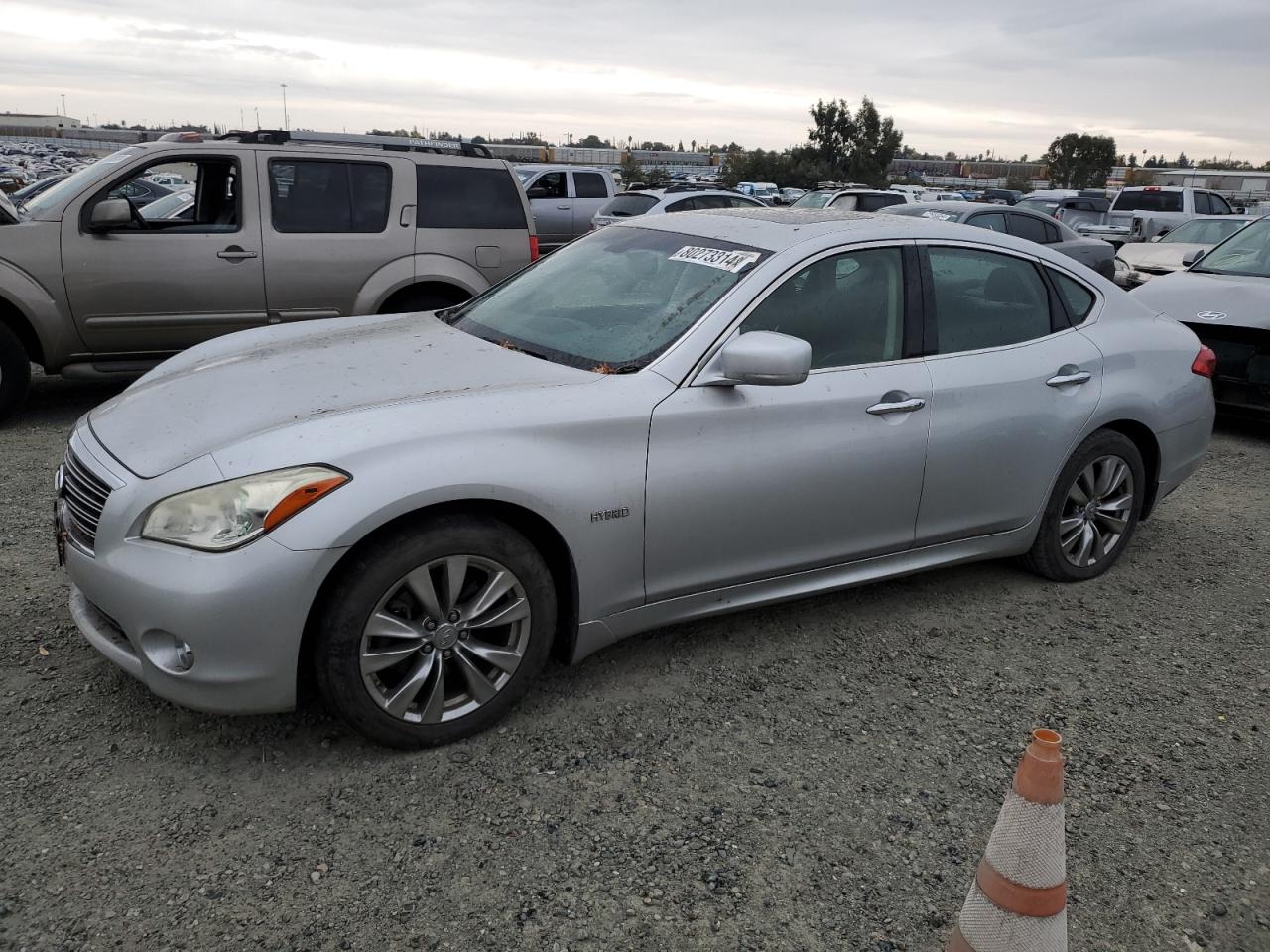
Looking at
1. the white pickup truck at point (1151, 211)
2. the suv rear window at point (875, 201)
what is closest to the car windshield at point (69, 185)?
the suv rear window at point (875, 201)

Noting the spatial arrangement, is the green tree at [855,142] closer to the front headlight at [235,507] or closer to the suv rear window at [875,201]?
the suv rear window at [875,201]

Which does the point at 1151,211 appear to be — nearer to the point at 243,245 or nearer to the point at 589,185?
the point at 589,185

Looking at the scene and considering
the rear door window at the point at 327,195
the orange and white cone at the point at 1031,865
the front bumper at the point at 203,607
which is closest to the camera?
the orange and white cone at the point at 1031,865

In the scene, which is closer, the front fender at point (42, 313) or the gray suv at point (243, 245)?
the front fender at point (42, 313)

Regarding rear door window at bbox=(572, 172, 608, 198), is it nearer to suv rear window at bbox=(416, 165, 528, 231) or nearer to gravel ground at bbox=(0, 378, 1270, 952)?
suv rear window at bbox=(416, 165, 528, 231)

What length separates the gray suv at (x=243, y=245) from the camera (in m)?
6.40

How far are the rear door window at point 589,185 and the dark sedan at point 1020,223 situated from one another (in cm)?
696

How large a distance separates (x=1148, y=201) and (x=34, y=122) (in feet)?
492

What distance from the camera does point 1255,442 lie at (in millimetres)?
7703

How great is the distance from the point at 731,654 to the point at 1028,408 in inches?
63.4

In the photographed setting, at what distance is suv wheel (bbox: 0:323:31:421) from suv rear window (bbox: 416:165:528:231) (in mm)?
2719

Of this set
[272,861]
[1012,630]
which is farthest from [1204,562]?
[272,861]

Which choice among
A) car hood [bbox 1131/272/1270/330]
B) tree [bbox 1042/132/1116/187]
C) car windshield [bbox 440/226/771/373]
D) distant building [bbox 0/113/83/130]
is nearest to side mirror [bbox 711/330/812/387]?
car windshield [bbox 440/226/771/373]

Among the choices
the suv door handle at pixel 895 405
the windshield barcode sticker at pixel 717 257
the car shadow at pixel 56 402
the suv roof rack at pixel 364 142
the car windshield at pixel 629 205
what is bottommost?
the car shadow at pixel 56 402
